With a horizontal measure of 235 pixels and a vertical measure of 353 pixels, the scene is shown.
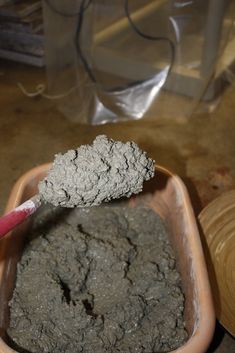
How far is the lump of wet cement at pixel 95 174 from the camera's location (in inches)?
23.0

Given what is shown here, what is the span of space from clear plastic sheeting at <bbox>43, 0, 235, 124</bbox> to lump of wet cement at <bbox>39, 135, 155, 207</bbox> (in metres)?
1.16

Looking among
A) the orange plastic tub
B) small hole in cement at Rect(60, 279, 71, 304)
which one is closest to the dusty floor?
Answer: the orange plastic tub

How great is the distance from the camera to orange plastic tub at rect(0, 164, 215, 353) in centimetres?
57

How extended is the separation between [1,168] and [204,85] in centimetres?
94

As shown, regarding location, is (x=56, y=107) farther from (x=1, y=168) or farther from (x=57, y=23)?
(x=1, y=168)

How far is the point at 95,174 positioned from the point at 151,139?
1063mm

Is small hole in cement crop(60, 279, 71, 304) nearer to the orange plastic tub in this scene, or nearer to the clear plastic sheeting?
the orange plastic tub

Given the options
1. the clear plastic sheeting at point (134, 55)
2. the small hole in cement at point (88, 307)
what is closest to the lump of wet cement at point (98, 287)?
the small hole in cement at point (88, 307)

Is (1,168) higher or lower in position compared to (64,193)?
lower

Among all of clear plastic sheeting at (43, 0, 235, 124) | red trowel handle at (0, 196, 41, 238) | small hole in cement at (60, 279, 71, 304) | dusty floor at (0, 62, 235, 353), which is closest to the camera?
red trowel handle at (0, 196, 41, 238)

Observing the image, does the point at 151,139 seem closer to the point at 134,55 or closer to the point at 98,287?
the point at 134,55

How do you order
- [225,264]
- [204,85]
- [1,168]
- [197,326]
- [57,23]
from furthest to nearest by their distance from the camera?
[204,85] → [57,23] → [1,168] → [225,264] → [197,326]

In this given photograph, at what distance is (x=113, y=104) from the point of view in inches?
71.8

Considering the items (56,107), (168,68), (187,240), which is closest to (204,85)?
(168,68)
